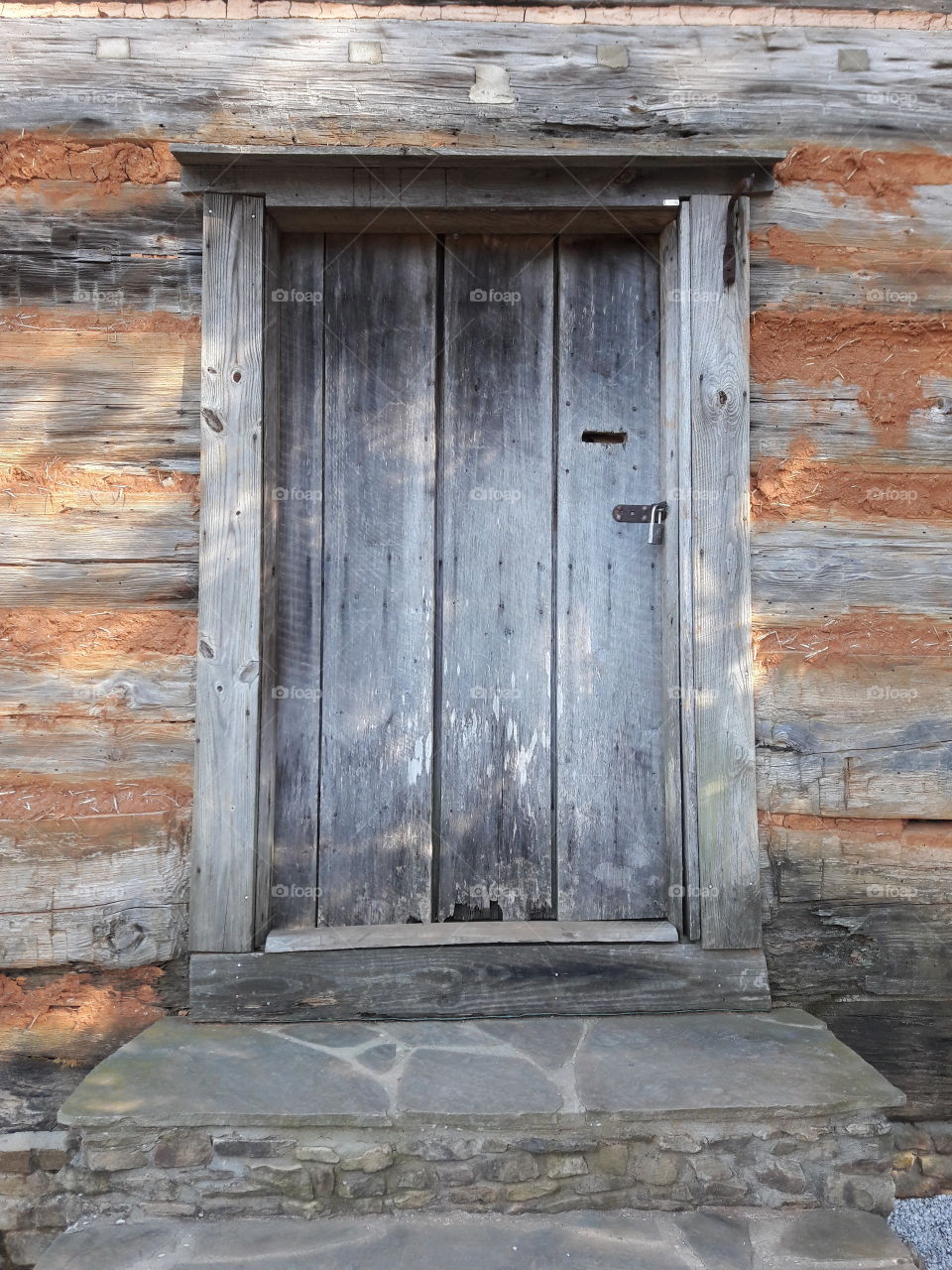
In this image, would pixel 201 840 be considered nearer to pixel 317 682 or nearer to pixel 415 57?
pixel 317 682

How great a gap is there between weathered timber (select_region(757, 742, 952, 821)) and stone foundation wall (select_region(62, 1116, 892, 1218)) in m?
0.87

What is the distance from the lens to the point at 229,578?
8.65 feet

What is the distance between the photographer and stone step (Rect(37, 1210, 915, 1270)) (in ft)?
6.31

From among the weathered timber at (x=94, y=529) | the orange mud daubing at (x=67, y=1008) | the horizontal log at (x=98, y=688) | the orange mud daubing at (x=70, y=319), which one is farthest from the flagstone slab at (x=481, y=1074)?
the orange mud daubing at (x=70, y=319)

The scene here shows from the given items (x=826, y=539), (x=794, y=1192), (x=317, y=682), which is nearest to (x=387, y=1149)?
(x=794, y=1192)

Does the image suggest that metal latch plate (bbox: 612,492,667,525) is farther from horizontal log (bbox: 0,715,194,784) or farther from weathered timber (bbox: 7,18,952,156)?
horizontal log (bbox: 0,715,194,784)

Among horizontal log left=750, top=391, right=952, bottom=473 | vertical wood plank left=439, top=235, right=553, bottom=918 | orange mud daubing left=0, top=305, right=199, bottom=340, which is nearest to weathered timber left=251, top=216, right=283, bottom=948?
orange mud daubing left=0, top=305, right=199, bottom=340

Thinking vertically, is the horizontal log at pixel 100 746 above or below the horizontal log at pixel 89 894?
above

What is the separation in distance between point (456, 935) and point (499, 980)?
173 millimetres

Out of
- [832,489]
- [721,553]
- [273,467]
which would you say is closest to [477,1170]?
[721,553]

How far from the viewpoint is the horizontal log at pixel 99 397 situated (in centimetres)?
266

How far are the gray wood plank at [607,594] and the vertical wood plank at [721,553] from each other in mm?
194

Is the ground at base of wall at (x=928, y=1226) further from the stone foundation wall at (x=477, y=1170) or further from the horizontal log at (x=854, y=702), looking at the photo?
the horizontal log at (x=854, y=702)

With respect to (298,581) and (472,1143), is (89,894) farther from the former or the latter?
(472,1143)
